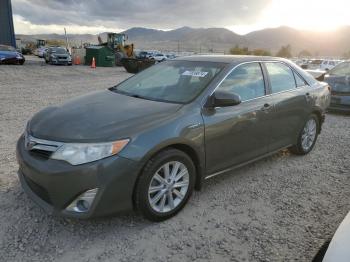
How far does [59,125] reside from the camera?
3203 mm

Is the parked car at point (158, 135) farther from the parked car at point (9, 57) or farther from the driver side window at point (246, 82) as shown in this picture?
the parked car at point (9, 57)

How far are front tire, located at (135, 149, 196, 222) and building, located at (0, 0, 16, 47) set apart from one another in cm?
3501

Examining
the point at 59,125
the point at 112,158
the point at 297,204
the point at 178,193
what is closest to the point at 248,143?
the point at 297,204

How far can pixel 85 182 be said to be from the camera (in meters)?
2.85

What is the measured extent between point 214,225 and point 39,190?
166cm

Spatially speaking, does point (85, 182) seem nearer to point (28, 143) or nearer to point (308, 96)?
point (28, 143)

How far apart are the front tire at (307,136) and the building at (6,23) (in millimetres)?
34159

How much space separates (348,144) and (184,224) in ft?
14.0

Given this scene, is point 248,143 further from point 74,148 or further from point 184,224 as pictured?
point 74,148

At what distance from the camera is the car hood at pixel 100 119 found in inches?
118

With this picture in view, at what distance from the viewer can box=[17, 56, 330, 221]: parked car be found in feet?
9.52

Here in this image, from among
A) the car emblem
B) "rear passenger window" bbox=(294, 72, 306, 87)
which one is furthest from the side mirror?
"rear passenger window" bbox=(294, 72, 306, 87)

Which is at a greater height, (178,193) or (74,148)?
(74,148)

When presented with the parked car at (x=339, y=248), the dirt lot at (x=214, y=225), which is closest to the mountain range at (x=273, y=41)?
the dirt lot at (x=214, y=225)
